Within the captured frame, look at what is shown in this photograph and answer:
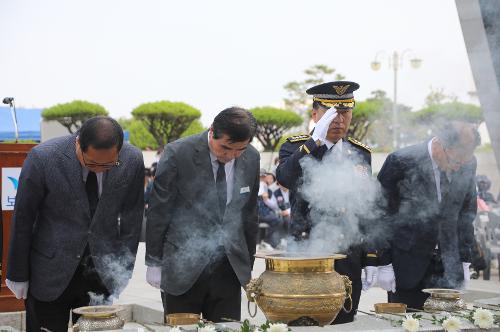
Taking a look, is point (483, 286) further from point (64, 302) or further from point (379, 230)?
point (64, 302)

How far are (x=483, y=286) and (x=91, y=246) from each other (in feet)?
21.6

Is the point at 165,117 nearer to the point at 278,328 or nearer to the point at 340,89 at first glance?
the point at 340,89

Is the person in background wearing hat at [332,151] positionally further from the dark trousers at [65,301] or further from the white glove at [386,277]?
the dark trousers at [65,301]

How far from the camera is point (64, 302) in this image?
4328 millimetres

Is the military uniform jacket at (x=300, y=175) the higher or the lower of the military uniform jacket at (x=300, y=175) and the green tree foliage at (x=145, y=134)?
the lower

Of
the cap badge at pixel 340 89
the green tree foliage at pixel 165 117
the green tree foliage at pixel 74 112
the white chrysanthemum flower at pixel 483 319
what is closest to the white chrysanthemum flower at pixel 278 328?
the white chrysanthemum flower at pixel 483 319

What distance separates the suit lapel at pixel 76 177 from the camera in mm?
4219

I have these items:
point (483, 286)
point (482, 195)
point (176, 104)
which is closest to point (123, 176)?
point (483, 286)

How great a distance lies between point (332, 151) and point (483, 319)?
4.17 feet

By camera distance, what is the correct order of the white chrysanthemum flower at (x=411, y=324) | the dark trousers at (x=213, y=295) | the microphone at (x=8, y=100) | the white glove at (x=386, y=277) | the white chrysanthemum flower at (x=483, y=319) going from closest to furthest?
the white chrysanthemum flower at (x=411, y=324) < the white chrysanthemum flower at (x=483, y=319) < the dark trousers at (x=213, y=295) < the white glove at (x=386, y=277) < the microphone at (x=8, y=100)

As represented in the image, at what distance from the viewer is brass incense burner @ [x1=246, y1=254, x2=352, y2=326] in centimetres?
377

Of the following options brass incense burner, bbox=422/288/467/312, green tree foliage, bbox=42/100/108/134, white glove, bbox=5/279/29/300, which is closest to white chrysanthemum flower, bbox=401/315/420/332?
brass incense burner, bbox=422/288/467/312

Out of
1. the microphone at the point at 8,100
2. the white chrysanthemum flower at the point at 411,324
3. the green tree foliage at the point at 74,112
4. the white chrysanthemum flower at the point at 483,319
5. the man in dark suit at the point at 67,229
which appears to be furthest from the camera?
the green tree foliage at the point at 74,112

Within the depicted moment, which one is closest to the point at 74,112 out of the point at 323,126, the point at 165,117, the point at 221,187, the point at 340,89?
the point at 165,117
